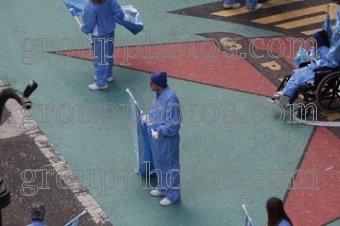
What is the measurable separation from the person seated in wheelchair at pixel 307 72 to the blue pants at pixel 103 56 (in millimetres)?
2488

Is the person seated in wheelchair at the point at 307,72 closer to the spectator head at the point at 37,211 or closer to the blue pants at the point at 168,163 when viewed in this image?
the blue pants at the point at 168,163

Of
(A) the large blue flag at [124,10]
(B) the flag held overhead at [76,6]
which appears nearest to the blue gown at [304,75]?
(A) the large blue flag at [124,10]

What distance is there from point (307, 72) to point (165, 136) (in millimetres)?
2952

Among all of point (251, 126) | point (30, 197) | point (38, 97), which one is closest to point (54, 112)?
point (38, 97)

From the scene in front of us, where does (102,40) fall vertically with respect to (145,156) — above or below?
above

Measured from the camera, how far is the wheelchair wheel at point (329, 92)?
10438 millimetres

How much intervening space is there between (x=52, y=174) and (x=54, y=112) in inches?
57.6

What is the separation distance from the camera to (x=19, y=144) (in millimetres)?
10086

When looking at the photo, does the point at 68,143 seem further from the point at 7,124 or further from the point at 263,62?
the point at 263,62

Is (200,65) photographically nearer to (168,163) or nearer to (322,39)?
(322,39)

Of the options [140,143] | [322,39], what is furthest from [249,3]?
[140,143]

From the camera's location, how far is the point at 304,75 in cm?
1052

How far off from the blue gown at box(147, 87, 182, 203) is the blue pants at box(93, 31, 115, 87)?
7.78ft

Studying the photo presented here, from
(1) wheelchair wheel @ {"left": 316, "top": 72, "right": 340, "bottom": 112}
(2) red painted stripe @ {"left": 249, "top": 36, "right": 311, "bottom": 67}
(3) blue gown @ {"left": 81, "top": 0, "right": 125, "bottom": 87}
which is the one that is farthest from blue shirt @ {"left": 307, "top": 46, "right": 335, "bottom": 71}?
(3) blue gown @ {"left": 81, "top": 0, "right": 125, "bottom": 87}
